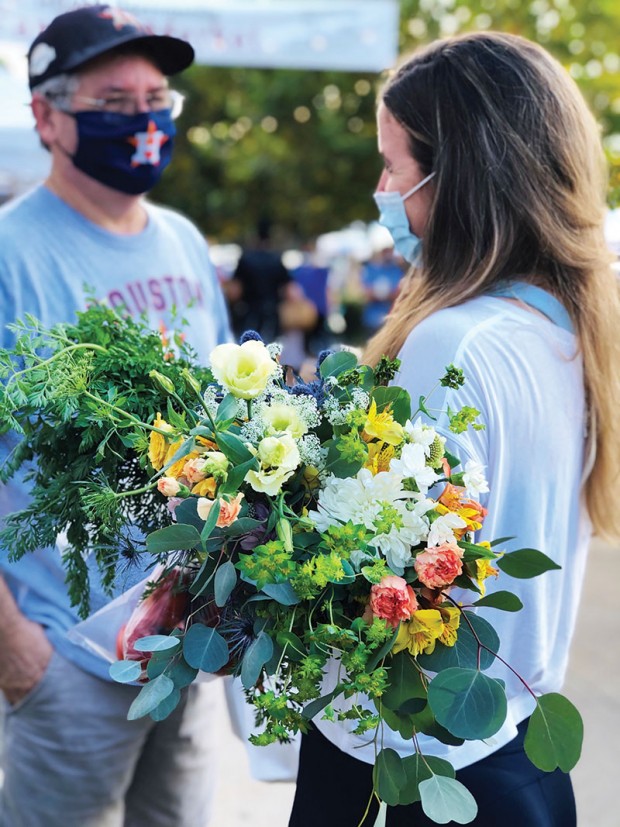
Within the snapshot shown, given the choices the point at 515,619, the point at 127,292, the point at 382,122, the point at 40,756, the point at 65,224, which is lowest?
the point at 40,756

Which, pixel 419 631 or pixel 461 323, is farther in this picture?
pixel 461 323

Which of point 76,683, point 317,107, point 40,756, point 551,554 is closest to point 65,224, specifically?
point 76,683

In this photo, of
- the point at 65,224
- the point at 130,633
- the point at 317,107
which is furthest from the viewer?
the point at 317,107

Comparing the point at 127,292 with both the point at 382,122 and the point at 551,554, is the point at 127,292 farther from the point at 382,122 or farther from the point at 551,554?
the point at 551,554

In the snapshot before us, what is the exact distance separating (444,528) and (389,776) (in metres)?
0.35

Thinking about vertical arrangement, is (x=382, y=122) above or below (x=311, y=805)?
above

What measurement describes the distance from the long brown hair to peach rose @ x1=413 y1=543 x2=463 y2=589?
539 mm

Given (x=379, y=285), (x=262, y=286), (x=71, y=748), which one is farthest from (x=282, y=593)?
(x=379, y=285)

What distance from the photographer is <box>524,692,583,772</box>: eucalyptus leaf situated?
1.24 metres

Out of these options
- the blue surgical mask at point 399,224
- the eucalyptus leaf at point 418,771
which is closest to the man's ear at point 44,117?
the blue surgical mask at point 399,224

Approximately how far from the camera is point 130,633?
159 cm

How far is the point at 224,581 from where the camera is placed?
1.22 meters

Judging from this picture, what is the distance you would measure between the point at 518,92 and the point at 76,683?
161cm

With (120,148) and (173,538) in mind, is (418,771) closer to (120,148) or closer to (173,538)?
(173,538)
